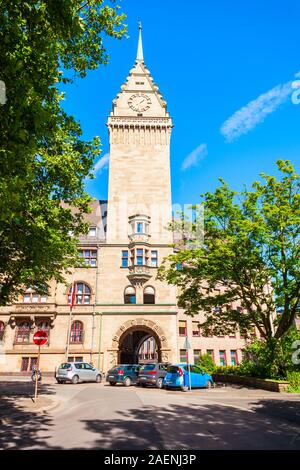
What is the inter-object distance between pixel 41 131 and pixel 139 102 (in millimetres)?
36989

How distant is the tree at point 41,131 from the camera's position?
7.31 m

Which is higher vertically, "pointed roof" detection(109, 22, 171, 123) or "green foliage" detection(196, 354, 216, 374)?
"pointed roof" detection(109, 22, 171, 123)

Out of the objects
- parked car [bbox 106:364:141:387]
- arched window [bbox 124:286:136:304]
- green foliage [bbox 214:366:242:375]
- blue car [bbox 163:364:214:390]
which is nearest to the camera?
blue car [bbox 163:364:214:390]

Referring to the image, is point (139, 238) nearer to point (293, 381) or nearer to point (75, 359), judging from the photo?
point (75, 359)

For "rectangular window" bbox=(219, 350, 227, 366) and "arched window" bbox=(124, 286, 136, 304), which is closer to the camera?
"arched window" bbox=(124, 286, 136, 304)

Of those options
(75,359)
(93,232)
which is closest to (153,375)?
(75,359)

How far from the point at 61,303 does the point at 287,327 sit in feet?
71.1

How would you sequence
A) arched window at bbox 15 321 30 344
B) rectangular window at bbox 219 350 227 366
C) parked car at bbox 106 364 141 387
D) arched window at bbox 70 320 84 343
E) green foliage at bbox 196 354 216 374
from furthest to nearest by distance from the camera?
1. rectangular window at bbox 219 350 227 366
2. green foliage at bbox 196 354 216 374
3. arched window at bbox 70 320 84 343
4. arched window at bbox 15 321 30 344
5. parked car at bbox 106 364 141 387

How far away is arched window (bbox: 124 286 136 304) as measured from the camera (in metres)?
34.1

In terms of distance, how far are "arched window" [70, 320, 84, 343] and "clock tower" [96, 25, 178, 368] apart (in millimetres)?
2183

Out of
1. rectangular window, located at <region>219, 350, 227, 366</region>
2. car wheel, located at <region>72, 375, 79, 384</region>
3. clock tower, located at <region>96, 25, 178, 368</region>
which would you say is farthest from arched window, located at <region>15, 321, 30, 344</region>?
rectangular window, located at <region>219, 350, 227, 366</region>

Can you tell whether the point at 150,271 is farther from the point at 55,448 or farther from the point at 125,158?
the point at 55,448

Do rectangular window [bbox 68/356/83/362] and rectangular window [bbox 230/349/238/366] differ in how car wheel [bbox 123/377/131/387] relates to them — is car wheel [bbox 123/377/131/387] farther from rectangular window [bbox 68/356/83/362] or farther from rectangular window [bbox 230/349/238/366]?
rectangular window [bbox 230/349/238/366]

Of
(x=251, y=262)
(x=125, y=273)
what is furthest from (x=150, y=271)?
(x=251, y=262)
